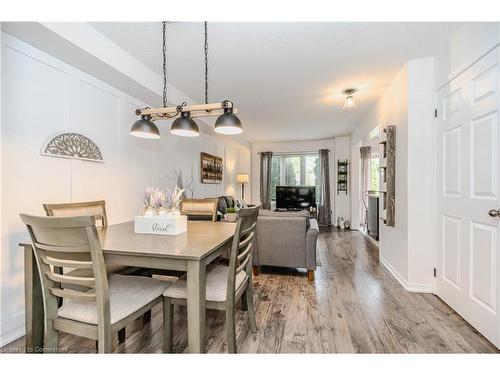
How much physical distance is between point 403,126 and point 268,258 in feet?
7.34

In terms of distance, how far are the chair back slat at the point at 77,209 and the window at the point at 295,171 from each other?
5.95 metres

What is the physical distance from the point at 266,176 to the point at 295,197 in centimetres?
112

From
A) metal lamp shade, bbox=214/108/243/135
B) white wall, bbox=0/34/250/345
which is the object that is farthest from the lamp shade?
metal lamp shade, bbox=214/108/243/135

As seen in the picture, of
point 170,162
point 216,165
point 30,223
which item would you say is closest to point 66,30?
point 30,223

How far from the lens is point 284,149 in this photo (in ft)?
25.0

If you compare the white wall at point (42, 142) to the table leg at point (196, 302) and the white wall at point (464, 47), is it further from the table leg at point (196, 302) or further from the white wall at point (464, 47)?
the white wall at point (464, 47)

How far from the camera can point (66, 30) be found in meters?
1.90

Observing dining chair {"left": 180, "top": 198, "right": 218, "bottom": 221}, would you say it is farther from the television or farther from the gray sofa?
the television

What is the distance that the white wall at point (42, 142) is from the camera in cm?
182

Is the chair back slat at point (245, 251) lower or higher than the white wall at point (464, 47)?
lower

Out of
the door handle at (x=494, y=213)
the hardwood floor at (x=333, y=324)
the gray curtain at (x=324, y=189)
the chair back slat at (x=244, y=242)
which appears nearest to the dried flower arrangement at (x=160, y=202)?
the chair back slat at (x=244, y=242)

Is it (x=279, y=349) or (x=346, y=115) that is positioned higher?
(x=346, y=115)

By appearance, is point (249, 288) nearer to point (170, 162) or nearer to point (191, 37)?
point (191, 37)

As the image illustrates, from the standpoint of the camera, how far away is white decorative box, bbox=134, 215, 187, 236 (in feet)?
5.84
